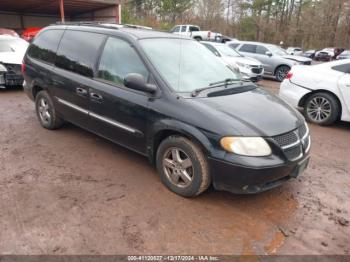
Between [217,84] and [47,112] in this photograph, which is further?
[47,112]

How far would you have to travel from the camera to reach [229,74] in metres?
4.22

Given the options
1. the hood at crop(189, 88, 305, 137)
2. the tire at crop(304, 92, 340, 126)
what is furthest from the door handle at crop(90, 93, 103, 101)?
the tire at crop(304, 92, 340, 126)

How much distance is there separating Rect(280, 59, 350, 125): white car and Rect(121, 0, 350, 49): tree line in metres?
34.2

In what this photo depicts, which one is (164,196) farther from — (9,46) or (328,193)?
(9,46)

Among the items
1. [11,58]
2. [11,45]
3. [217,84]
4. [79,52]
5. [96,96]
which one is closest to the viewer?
[217,84]

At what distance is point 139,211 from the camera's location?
10.3ft

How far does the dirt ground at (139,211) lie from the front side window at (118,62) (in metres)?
1.17

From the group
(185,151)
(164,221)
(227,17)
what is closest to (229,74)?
(185,151)

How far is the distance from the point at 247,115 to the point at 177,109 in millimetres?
733

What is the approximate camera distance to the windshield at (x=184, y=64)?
11.7ft

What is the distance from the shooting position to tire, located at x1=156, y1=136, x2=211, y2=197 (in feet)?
10.3

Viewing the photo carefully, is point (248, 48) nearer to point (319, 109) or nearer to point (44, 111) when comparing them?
point (319, 109)

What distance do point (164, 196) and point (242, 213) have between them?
863mm

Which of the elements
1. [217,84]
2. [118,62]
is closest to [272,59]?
[217,84]
